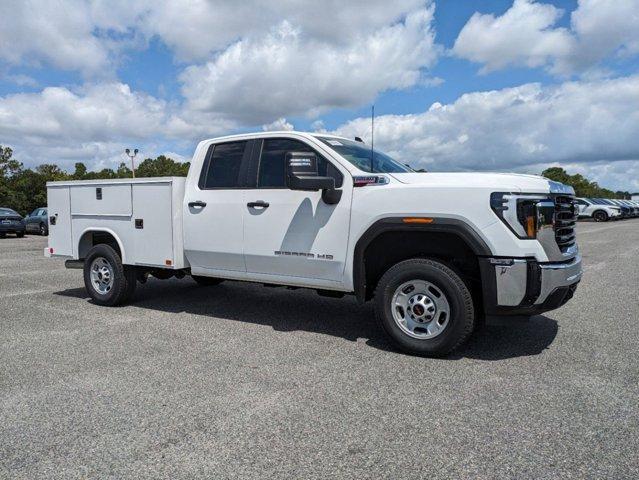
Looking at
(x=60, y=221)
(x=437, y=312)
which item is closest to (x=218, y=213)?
(x=437, y=312)

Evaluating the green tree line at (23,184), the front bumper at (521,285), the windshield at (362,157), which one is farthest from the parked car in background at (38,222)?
the front bumper at (521,285)

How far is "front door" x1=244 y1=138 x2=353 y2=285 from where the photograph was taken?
4.96 metres

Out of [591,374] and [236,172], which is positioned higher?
[236,172]

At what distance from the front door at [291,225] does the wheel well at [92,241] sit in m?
2.44

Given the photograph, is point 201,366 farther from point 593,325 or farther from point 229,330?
point 593,325

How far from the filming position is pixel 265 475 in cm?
263

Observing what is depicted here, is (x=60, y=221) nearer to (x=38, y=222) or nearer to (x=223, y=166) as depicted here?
(x=223, y=166)

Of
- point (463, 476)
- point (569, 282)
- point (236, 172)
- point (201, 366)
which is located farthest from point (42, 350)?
point (569, 282)

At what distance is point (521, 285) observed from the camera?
414cm

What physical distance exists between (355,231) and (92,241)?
4227 millimetres

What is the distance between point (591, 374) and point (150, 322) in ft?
14.8

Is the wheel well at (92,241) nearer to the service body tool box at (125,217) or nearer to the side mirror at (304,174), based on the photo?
the service body tool box at (125,217)

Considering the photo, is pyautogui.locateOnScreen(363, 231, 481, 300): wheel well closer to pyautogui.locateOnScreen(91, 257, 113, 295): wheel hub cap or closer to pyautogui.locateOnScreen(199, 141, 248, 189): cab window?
pyautogui.locateOnScreen(199, 141, 248, 189): cab window

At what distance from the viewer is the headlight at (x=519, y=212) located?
4.14 meters
